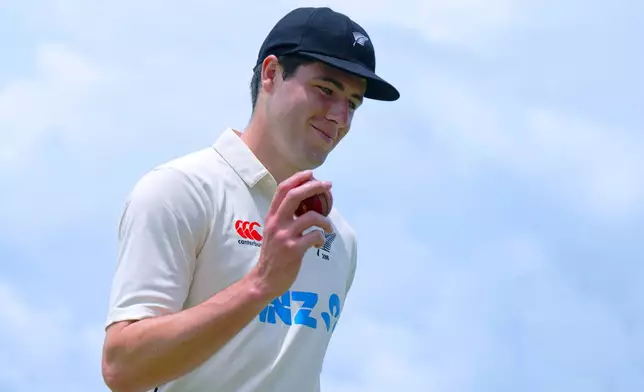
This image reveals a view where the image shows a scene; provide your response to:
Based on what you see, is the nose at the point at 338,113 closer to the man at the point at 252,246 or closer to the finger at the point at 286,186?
the man at the point at 252,246

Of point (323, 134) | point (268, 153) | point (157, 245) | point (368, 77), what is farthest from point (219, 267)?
point (368, 77)

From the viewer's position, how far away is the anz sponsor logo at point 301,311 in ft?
19.6

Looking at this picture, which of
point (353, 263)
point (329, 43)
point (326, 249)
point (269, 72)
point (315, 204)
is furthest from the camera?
point (353, 263)

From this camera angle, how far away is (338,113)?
239 inches

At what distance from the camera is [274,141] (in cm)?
626

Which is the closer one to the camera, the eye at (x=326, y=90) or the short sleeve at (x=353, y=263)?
the eye at (x=326, y=90)

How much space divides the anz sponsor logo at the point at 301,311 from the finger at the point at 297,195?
1.29 m

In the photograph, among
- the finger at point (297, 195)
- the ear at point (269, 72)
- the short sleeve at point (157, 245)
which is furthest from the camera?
the ear at point (269, 72)

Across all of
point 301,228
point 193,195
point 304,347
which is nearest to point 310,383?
point 304,347

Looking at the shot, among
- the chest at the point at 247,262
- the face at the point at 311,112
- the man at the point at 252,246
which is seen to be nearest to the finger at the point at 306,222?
the man at the point at 252,246

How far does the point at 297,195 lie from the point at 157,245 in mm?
1165

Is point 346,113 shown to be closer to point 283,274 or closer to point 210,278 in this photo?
point 210,278

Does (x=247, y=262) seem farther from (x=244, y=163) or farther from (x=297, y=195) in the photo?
(x=297, y=195)

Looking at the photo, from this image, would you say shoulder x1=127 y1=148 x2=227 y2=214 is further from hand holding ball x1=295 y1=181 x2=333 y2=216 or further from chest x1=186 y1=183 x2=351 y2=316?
hand holding ball x1=295 y1=181 x2=333 y2=216
